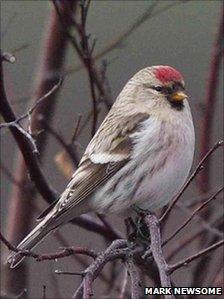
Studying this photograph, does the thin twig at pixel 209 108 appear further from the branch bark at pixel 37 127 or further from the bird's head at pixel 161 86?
the branch bark at pixel 37 127

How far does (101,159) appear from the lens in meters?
3.38

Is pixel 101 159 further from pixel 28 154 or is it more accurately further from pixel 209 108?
pixel 209 108

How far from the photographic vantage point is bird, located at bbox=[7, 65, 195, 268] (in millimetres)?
3318

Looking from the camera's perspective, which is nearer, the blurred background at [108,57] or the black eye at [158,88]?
the black eye at [158,88]

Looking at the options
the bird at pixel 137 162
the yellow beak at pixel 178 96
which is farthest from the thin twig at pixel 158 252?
the yellow beak at pixel 178 96

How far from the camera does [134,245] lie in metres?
2.53

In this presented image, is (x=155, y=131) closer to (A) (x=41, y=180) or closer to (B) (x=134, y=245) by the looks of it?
(A) (x=41, y=180)

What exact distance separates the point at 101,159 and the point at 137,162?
126 millimetres

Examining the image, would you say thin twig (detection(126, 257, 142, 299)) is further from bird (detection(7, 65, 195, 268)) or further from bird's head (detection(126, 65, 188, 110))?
bird's head (detection(126, 65, 188, 110))

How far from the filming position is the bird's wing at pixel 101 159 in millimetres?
3318

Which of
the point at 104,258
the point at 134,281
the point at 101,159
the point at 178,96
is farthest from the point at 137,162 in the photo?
the point at 134,281

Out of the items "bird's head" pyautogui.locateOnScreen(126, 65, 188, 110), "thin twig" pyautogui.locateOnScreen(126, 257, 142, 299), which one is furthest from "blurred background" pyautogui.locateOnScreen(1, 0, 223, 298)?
"thin twig" pyautogui.locateOnScreen(126, 257, 142, 299)

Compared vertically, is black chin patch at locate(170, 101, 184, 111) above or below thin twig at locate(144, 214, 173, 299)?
above

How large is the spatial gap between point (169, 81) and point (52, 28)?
710 mm
